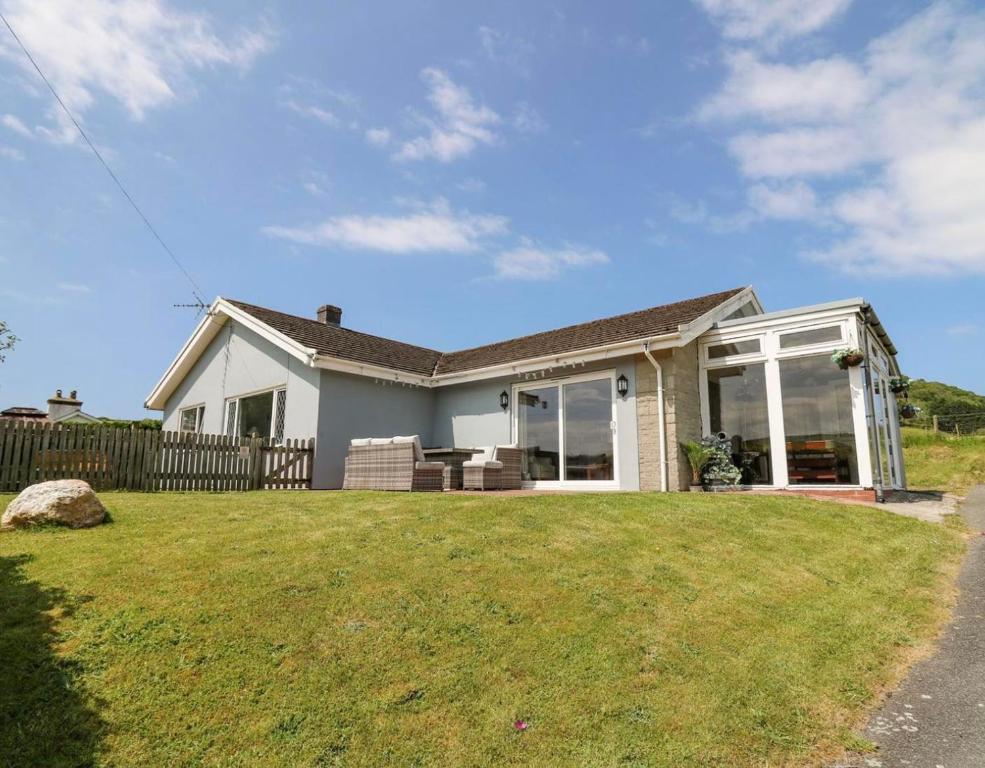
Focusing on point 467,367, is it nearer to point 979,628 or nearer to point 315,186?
point 315,186

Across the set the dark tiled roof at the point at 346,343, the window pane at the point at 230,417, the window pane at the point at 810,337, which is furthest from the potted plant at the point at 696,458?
the window pane at the point at 230,417

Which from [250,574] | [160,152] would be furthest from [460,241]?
[250,574]

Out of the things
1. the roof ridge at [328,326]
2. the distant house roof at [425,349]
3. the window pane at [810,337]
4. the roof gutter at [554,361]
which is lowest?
the roof gutter at [554,361]

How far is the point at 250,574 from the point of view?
14.6ft

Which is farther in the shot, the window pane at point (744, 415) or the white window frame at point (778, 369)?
the window pane at point (744, 415)

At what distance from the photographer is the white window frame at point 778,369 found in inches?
398

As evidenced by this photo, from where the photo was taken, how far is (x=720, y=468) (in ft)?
36.1

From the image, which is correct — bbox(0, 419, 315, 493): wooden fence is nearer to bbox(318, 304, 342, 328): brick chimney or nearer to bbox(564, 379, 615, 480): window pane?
bbox(564, 379, 615, 480): window pane

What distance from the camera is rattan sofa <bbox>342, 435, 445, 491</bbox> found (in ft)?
36.7

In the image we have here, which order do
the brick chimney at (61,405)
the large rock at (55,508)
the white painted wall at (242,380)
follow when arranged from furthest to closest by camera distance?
the brick chimney at (61,405) < the white painted wall at (242,380) < the large rock at (55,508)

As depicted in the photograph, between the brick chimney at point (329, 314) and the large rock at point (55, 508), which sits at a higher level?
the brick chimney at point (329, 314)

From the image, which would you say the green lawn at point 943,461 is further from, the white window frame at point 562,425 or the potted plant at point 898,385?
the white window frame at point 562,425

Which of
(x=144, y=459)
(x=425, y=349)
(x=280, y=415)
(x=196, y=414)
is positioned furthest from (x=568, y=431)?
(x=196, y=414)

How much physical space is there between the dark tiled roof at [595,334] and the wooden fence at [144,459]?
5.49 m
